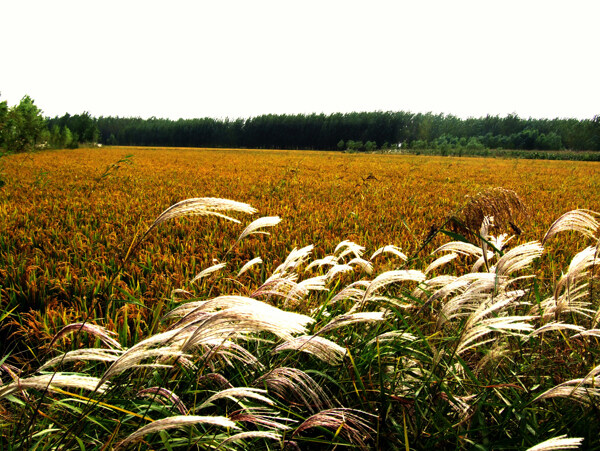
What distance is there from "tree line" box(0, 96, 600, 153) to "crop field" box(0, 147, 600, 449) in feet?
183

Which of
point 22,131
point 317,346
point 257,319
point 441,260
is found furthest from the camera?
point 22,131

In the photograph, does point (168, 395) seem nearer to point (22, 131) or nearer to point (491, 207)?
point (491, 207)

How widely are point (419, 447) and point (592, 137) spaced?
9324 cm

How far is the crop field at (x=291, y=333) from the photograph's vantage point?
0.85 metres

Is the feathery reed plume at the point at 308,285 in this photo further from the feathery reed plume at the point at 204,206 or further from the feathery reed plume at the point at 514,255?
the feathery reed plume at the point at 514,255

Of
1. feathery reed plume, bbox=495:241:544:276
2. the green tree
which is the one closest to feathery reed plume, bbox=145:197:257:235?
feathery reed plume, bbox=495:241:544:276

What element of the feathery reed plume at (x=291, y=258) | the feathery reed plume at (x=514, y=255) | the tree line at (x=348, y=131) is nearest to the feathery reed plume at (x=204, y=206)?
the feathery reed plume at (x=291, y=258)

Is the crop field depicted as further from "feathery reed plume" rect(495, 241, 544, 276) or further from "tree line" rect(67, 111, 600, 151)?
"tree line" rect(67, 111, 600, 151)

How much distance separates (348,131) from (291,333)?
96355 mm

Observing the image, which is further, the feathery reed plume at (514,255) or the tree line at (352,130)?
the tree line at (352,130)

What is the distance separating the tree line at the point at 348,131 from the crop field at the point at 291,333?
5586 cm

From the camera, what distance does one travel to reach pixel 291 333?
3.64 feet

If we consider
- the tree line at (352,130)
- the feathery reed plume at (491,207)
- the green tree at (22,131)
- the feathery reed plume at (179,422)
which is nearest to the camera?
the feathery reed plume at (179,422)

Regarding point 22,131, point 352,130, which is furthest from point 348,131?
point 22,131
